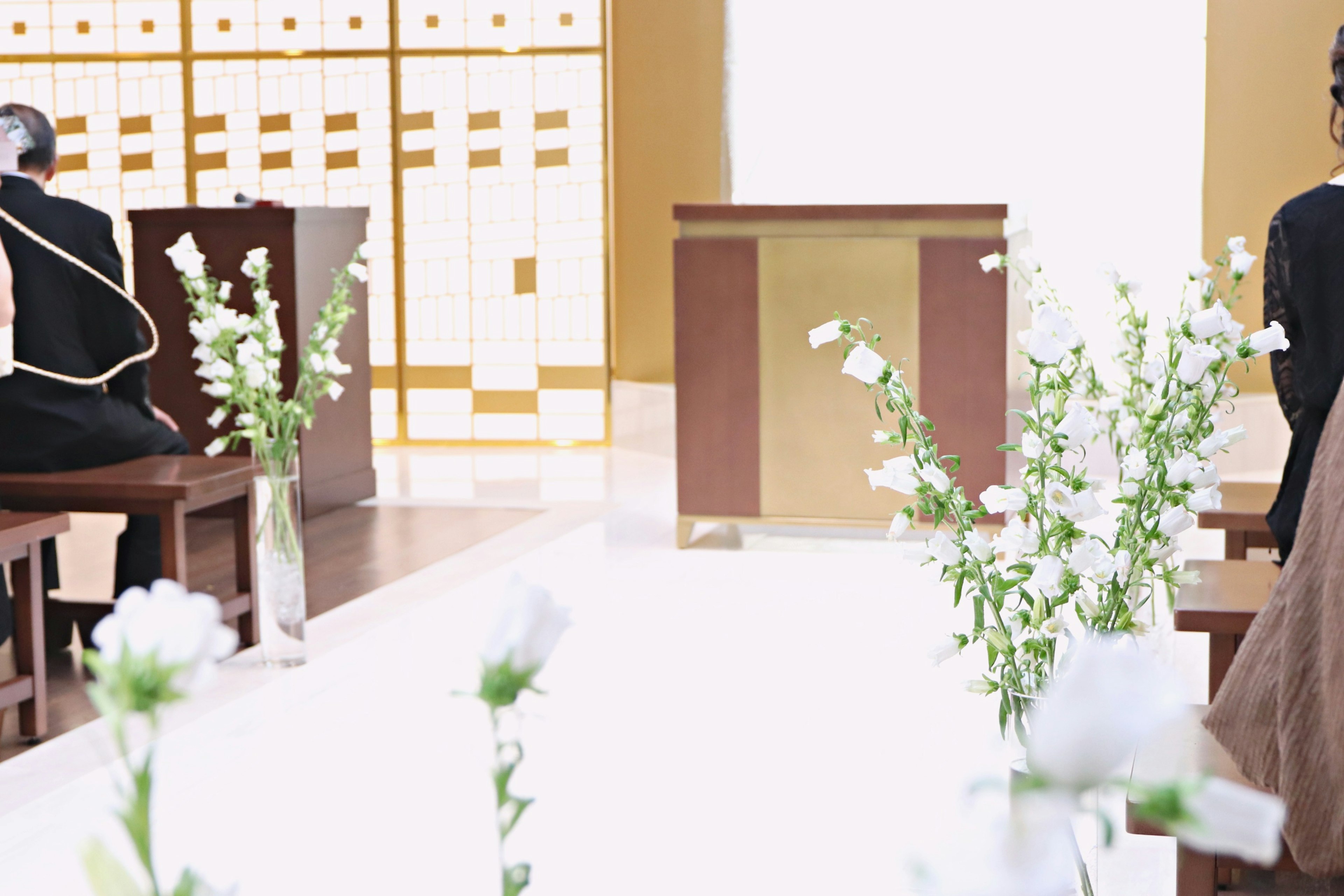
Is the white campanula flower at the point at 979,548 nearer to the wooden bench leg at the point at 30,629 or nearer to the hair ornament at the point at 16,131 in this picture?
the wooden bench leg at the point at 30,629

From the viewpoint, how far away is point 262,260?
3389 mm

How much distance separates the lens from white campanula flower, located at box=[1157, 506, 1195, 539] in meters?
1.48

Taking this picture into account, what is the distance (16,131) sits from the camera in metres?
3.40

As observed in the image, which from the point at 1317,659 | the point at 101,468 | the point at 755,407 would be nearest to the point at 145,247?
the point at 101,468

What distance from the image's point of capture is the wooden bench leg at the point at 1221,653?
214 centimetres

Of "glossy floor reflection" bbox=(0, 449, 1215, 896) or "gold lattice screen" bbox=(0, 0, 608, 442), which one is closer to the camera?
"glossy floor reflection" bbox=(0, 449, 1215, 896)

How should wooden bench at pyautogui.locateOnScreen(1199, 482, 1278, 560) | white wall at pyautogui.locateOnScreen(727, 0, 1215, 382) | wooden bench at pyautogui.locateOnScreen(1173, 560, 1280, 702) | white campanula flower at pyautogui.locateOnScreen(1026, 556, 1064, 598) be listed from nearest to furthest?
white campanula flower at pyautogui.locateOnScreen(1026, 556, 1064, 598) < wooden bench at pyautogui.locateOnScreen(1173, 560, 1280, 702) < wooden bench at pyautogui.locateOnScreen(1199, 482, 1278, 560) < white wall at pyautogui.locateOnScreen(727, 0, 1215, 382)

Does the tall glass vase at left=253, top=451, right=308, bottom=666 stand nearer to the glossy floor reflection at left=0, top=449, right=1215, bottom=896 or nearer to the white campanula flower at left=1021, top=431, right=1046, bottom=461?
the glossy floor reflection at left=0, top=449, right=1215, bottom=896

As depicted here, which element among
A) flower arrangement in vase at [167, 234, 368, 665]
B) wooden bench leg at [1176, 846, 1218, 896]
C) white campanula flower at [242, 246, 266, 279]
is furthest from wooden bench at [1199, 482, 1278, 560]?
white campanula flower at [242, 246, 266, 279]

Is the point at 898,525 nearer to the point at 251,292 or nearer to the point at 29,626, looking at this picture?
the point at 29,626

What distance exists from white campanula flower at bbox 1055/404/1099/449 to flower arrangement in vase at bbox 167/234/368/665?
218cm

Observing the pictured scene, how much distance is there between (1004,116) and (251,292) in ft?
12.1

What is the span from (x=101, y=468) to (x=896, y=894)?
2.25 m

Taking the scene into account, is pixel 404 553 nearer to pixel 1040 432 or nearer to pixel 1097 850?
pixel 1097 850
